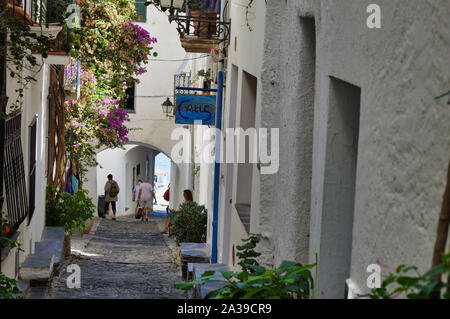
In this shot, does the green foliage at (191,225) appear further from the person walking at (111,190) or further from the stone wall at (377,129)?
the person walking at (111,190)

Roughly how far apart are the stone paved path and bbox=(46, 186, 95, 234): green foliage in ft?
2.35

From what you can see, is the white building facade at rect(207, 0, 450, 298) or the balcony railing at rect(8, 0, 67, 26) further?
the balcony railing at rect(8, 0, 67, 26)

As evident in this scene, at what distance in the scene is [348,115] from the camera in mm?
4027

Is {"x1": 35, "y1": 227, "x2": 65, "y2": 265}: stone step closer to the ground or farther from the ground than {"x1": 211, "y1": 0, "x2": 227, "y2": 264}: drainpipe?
closer to the ground

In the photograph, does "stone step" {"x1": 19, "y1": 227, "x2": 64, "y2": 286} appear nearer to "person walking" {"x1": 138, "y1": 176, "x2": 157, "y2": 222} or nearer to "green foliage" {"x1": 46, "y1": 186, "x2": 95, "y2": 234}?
"green foliage" {"x1": 46, "y1": 186, "x2": 95, "y2": 234}

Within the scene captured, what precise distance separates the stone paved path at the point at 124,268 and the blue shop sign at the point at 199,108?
259cm

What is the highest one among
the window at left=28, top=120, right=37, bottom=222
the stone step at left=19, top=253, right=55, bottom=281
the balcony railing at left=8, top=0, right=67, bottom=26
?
the balcony railing at left=8, top=0, right=67, bottom=26

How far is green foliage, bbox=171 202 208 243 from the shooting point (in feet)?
47.9

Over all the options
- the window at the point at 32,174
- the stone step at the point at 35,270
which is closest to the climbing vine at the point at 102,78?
the window at the point at 32,174

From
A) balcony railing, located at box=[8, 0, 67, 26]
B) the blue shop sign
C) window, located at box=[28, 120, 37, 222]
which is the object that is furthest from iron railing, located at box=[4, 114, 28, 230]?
the blue shop sign

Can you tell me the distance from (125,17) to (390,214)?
10517 millimetres
